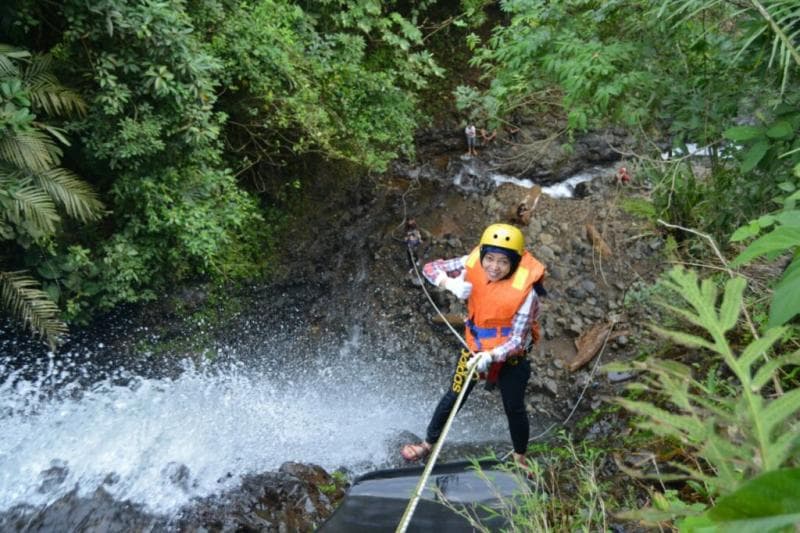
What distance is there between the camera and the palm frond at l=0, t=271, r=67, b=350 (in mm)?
5578

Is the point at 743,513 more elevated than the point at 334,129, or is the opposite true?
the point at 334,129

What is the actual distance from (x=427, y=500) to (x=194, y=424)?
129 inches

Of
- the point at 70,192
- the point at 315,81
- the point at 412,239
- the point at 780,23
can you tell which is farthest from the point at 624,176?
the point at 70,192

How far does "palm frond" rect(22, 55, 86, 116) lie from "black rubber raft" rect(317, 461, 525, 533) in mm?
4336

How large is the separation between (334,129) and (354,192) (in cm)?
180

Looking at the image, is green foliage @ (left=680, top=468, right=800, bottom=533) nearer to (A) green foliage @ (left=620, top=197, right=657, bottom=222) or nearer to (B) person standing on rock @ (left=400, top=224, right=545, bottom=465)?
(B) person standing on rock @ (left=400, top=224, right=545, bottom=465)

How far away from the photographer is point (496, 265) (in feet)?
13.2

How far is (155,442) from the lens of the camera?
5332mm

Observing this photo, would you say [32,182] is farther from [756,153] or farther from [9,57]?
[756,153]

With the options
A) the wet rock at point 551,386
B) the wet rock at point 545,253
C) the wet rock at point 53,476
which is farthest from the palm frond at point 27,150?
the wet rock at point 545,253

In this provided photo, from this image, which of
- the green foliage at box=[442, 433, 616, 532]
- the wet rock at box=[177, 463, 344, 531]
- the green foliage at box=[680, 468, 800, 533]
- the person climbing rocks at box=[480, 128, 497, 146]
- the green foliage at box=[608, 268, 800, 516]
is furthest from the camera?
the person climbing rocks at box=[480, 128, 497, 146]

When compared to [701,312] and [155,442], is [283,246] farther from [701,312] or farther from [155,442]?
[701,312]

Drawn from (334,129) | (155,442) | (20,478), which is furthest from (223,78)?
(20,478)

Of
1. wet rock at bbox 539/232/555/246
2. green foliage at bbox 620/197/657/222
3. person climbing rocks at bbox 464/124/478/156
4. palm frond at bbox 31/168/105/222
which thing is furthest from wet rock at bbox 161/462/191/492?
person climbing rocks at bbox 464/124/478/156
